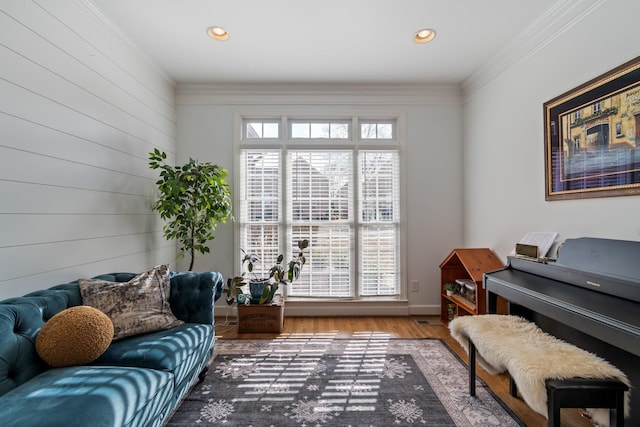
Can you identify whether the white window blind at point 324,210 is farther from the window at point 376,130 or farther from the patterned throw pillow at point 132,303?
the patterned throw pillow at point 132,303

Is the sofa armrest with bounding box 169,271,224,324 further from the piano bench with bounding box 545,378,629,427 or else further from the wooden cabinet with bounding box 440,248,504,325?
the wooden cabinet with bounding box 440,248,504,325

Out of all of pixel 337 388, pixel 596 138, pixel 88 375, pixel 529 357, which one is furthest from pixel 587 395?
pixel 88 375

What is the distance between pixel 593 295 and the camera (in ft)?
4.91

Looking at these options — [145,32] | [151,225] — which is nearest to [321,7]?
[145,32]

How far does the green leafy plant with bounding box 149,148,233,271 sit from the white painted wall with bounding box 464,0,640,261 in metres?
2.67

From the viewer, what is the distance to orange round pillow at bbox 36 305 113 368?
4.55 ft

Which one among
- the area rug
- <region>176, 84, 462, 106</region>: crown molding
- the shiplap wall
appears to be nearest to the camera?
the shiplap wall

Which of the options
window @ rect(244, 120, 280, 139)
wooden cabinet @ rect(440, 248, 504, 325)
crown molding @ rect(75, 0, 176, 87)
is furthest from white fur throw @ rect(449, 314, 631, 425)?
crown molding @ rect(75, 0, 176, 87)

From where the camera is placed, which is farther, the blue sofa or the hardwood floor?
the hardwood floor

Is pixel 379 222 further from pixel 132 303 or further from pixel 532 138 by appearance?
pixel 132 303

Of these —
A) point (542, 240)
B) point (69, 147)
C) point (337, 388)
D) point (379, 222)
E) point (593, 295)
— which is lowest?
→ point (337, 388)

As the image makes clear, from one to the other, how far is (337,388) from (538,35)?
10.2 ft

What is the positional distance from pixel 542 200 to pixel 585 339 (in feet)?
3.36

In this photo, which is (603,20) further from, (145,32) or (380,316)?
(145,32)
